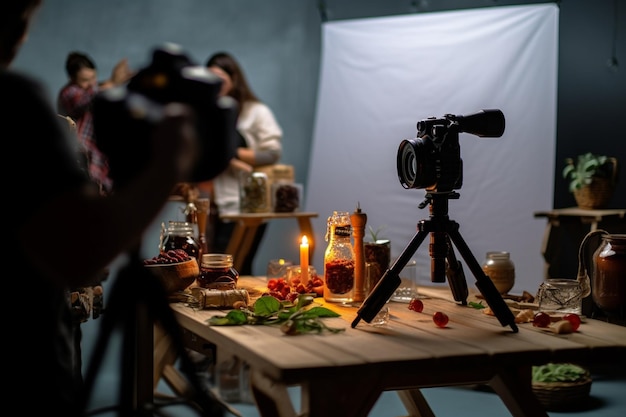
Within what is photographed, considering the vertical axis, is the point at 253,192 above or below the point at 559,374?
above

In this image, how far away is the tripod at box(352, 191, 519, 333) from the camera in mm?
2143

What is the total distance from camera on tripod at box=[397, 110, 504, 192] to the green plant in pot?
2439 millimetres

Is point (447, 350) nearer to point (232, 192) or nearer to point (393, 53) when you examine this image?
point (232, 192)

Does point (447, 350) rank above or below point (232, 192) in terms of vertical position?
below

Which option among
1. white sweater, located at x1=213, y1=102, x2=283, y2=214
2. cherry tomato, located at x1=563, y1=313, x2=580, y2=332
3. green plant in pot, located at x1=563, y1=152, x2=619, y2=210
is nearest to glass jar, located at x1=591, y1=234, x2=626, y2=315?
cherry tomato, located at x1=563, y1=313, x2=580, y2=332

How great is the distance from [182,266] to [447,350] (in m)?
1.05

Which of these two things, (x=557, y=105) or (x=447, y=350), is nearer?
(x=447, y=350)

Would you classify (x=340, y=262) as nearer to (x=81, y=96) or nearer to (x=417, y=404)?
(x=417, y=404)

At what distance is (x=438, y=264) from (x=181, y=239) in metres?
1.11

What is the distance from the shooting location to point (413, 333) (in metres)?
2.11

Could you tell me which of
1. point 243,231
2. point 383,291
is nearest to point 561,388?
point 383,291

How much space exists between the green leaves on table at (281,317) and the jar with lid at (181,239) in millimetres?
652

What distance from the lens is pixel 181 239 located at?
299 centimetres

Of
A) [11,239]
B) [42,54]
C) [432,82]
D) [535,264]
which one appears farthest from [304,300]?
[42,54]
